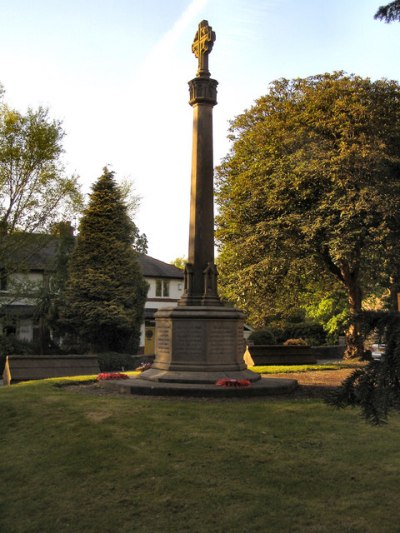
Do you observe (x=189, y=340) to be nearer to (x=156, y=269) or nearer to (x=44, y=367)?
(x=44, y=367)

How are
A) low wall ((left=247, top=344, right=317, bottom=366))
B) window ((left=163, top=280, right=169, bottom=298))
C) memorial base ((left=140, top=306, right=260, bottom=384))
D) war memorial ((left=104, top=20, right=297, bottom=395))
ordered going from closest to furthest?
1. war memorial ((left=104, top=20, right=297, bottom=395))
2. memorial base ((left=140, top=306, right=260, bottom=384))
3. low wall ((left=247, top=344, right=317, bottom=366))
4. window ((left=163, top=280, right=169, bottom=298))

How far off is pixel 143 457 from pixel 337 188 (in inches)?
700

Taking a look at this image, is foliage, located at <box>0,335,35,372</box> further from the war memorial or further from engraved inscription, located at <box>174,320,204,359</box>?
engraved inscription, located at <box>174,320,204,359</box>

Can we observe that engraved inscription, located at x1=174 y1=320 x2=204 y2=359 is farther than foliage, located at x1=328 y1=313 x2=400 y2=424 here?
Yes

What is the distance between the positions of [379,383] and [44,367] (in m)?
15.6

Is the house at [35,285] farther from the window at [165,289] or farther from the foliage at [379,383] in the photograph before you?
the foliage at [379,383]

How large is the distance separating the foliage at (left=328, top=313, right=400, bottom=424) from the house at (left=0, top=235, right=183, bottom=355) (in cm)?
2403

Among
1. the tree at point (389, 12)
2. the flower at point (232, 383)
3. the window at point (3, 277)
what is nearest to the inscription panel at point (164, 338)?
the flower at point (232, 383)

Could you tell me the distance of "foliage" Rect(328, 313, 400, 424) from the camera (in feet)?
12.7

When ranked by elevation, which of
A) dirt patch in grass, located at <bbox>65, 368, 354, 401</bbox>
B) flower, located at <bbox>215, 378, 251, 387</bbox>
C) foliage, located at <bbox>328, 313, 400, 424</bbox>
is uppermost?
foliage, located at <bbox>328, 313, 400, 424</bbox>

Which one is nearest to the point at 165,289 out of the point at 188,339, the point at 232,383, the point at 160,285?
the point at 160,285

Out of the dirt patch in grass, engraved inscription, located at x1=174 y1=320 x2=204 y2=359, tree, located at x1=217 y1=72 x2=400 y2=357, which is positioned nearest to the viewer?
the dirt patch in grass

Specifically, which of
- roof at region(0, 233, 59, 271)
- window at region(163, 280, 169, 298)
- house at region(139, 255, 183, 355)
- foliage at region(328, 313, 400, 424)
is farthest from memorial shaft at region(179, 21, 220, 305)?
window at region(163, 280, 169, 298)

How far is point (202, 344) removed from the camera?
1337 cm
